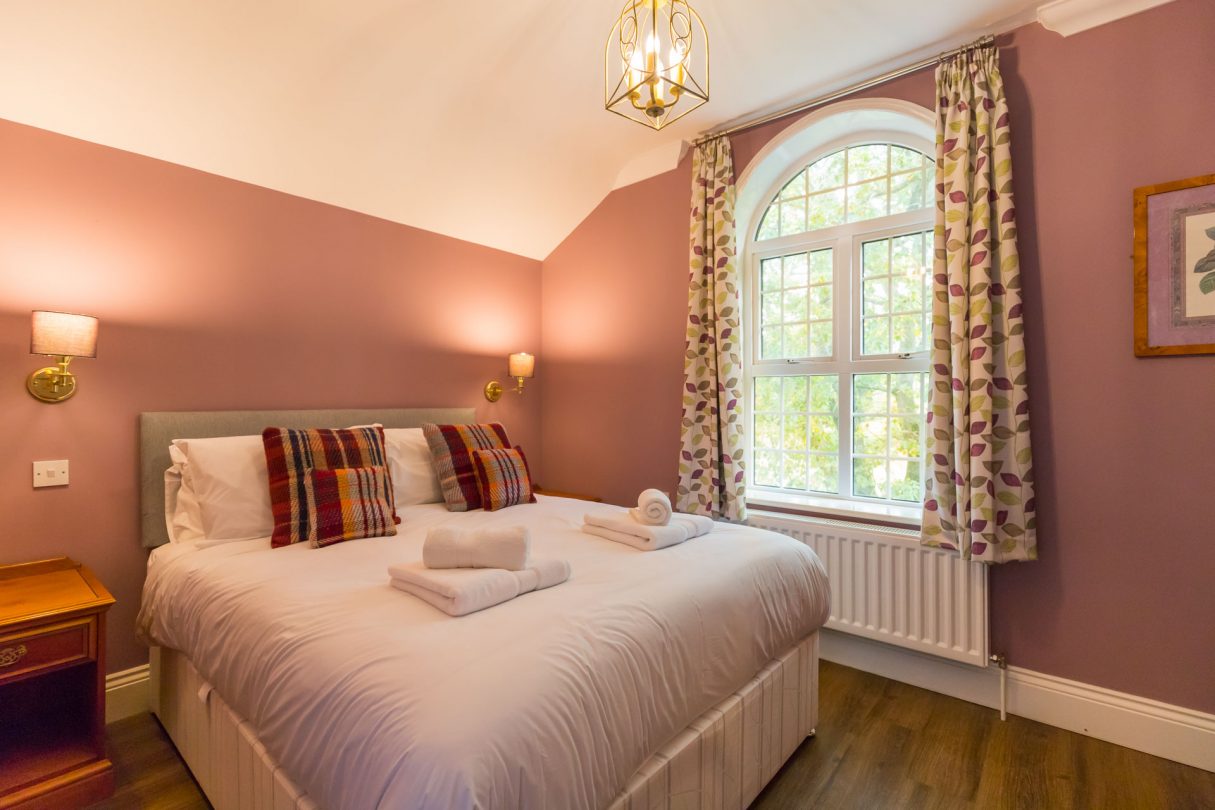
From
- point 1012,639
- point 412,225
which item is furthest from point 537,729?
point 412,225

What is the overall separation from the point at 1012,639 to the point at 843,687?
0.70m

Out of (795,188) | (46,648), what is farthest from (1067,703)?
(46,648)

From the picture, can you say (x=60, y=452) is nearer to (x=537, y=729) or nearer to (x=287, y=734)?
(x=287, y=734)

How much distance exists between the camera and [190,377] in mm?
2439

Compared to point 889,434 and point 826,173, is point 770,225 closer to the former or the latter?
point 826,173

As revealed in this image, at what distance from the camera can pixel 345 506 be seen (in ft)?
7.11

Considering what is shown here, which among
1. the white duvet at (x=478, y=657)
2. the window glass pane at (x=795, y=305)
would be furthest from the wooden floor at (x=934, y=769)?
→ the window glass pane at (x=795, y=305)

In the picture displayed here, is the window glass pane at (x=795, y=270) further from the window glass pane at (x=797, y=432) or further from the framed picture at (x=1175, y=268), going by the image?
the framed picture at (x=1175, y=268)

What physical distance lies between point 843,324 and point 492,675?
8.25ft

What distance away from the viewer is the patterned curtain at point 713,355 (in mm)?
2975

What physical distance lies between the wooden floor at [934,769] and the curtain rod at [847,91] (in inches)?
107

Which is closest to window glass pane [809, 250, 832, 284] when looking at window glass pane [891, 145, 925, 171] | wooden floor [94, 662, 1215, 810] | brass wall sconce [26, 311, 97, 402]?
window glass pane [891, 145, 925, 171]

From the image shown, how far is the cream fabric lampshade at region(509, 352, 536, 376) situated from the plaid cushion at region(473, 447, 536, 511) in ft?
2.98

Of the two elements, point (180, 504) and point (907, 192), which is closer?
point (180, 504)
